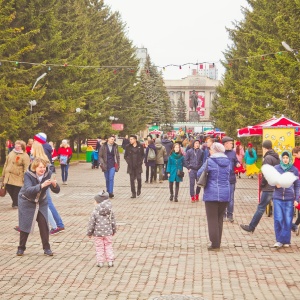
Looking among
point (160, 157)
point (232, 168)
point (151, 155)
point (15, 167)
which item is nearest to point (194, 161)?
point (232, 168)

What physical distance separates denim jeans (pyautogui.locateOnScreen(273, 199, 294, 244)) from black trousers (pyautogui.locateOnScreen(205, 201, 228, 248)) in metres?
0.88

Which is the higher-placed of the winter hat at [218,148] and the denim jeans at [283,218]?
the winter hat at [218,148]

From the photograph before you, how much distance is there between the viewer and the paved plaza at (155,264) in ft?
25.4

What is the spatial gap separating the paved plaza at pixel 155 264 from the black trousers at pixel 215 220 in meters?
0.22

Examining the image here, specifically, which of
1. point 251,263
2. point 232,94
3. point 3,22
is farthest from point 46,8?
point 251,263

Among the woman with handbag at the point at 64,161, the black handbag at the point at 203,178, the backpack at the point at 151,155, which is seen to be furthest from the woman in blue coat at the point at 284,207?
the backpack at the point at 151,155

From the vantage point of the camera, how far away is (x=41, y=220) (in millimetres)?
10180

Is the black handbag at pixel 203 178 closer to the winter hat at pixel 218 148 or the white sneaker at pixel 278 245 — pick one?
the winter hat at pixel 218 148

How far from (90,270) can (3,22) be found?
21377mm

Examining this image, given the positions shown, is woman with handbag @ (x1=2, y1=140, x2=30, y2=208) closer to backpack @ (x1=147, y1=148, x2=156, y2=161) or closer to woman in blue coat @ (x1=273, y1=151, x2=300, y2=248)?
woman in blue coat @ (x1=273, y1=151, x2=300, y2=248)

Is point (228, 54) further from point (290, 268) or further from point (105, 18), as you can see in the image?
point (290, 268)

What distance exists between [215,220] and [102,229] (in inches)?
83.4

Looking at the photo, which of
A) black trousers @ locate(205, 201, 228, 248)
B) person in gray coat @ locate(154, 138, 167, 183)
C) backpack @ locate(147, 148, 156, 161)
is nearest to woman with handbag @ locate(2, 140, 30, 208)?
black trousers @ locate(205, 201, 228, 248)

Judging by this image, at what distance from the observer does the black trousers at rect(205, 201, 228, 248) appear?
10531mm
